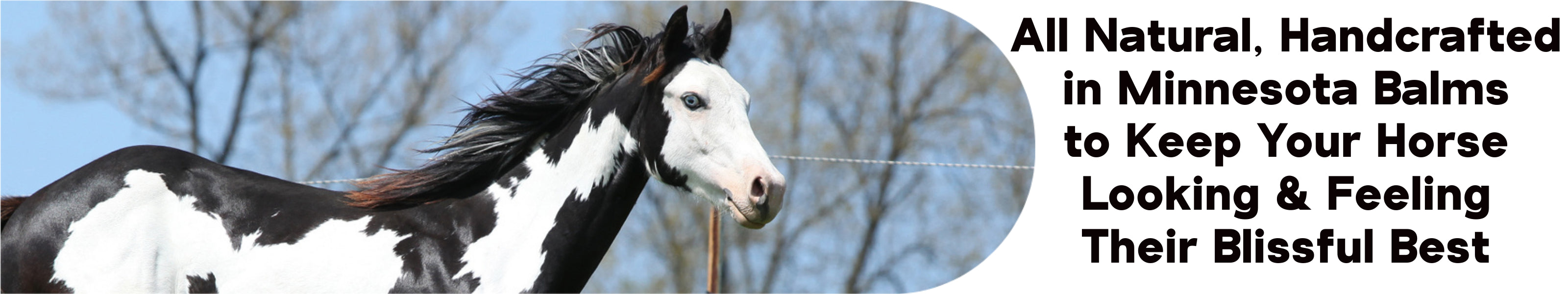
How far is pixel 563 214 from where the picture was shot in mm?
3158

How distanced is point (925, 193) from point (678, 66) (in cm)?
1299

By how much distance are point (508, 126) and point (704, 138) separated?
574 mm

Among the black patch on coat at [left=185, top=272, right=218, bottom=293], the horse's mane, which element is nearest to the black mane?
the horse's mane

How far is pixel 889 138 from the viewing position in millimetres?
15688

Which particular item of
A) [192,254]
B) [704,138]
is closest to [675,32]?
[704,138]

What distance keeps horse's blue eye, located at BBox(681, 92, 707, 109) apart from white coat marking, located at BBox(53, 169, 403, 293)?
779mm

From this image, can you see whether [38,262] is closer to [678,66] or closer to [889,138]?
[678,66]

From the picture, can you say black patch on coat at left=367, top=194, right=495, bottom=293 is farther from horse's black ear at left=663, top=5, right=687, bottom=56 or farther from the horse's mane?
horse's black ear at left=663, top=5, right=687, bottom=56

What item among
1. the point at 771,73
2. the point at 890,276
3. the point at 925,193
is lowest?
the point at 890,276

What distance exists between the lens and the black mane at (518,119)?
10.7 feet

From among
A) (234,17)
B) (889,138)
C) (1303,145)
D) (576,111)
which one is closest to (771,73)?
(889,138)

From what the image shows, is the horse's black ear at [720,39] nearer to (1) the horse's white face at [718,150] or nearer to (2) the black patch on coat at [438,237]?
(1) the horse's white face at [718,150]

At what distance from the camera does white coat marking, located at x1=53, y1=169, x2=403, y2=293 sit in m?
3.06

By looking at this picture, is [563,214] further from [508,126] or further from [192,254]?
[192,254]
